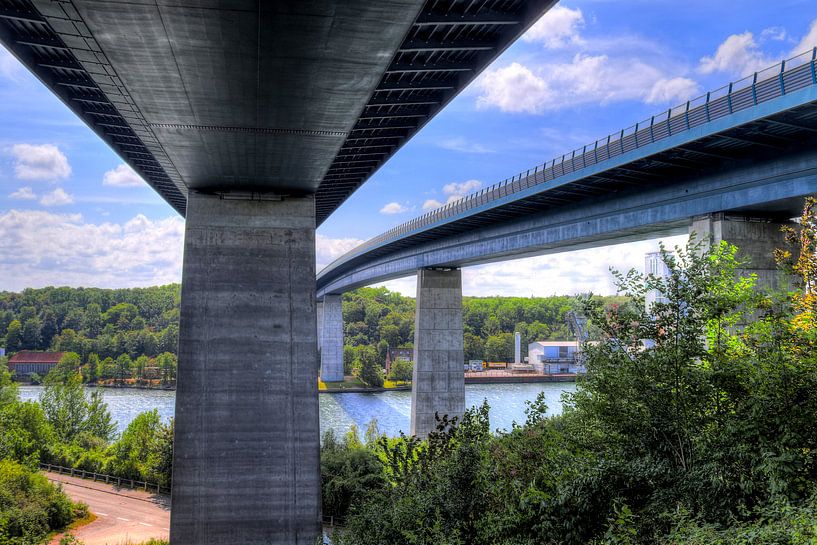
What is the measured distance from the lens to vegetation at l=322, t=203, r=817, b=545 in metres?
8.17

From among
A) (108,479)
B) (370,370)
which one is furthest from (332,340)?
(108,479)

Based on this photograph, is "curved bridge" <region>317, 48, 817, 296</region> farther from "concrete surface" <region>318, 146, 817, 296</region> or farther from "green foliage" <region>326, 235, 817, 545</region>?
"green foliage" <region>326, 235, 817, 545</region>

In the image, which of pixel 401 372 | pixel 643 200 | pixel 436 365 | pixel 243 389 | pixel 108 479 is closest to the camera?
pixel 243 389

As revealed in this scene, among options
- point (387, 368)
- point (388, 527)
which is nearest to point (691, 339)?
point (388, 527)

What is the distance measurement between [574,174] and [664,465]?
45.0 ft

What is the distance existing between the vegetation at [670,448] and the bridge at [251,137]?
551 cm

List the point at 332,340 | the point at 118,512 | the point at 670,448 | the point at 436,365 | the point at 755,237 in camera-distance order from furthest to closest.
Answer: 1. the point at 332,340
2. the point at 436,365
3. the point at 118,512
4. the point at 755,237
5. the point at 670,448

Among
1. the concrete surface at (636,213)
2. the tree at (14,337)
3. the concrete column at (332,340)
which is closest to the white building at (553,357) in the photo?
the concrete column at (332,340)

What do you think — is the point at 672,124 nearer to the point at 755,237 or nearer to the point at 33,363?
the point at 755,237

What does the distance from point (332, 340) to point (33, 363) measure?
2259 inches

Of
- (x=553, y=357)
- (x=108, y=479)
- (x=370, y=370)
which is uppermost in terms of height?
(x=553, y=357)

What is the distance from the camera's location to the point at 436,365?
113 ft

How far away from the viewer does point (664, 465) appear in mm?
9312

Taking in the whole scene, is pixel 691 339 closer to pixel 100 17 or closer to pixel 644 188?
pixel 100 17
